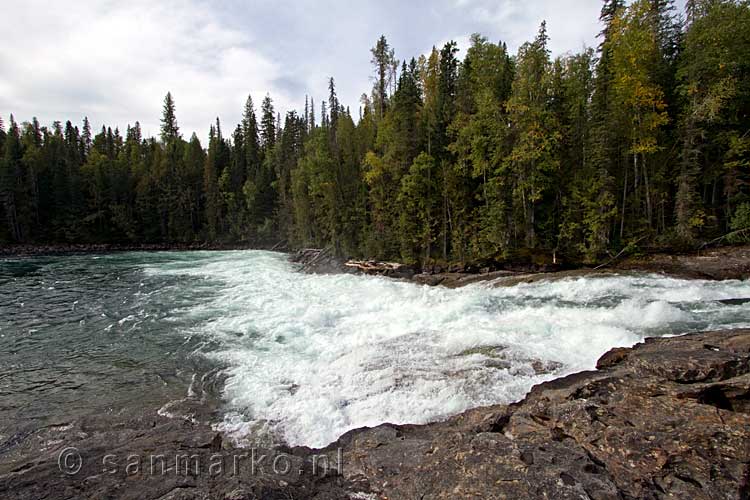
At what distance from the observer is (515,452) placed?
4.23 meters

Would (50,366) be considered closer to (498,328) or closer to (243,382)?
(243,382)

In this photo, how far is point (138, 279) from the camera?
25938mm

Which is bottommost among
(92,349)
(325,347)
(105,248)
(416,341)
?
(92,349)

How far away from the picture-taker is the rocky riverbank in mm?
15062

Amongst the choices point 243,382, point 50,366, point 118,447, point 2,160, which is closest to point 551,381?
point 243,382

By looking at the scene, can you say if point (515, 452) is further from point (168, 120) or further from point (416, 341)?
point (168, 120)

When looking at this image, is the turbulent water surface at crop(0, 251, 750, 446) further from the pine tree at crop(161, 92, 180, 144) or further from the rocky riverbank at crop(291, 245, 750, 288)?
the pine tree at crop(161, 92, 180, 144)

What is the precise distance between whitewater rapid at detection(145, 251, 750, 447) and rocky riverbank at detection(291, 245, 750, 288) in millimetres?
1322

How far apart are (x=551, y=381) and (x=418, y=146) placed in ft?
73.1

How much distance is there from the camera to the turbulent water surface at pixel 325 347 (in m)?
7.03

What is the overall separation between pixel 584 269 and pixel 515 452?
16840mm

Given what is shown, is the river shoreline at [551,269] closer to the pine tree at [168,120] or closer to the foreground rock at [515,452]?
the foreground rock at [515,452]

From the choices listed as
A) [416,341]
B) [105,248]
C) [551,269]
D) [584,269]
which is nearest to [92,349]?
[416,341]

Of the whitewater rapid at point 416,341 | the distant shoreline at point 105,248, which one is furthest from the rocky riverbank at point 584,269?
the distant shoreline at point 105,248
